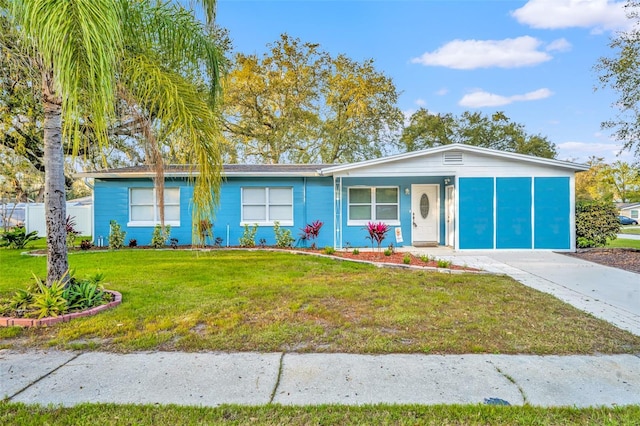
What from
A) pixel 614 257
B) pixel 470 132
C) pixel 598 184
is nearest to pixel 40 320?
pixel 614 257

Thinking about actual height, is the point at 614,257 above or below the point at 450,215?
below

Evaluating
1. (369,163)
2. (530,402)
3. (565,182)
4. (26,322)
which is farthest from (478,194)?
(26,322)

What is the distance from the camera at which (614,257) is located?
9844mm

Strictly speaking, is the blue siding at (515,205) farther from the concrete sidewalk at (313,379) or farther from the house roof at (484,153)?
the concrete sidewalk at (313,379)

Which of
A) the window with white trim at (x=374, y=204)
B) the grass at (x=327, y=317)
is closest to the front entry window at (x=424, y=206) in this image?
the window with white trim at (x=374, y=204)

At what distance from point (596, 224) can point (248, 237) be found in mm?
11873

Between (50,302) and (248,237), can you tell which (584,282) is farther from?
(248,237)

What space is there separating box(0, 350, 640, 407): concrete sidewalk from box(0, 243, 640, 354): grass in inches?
9.1

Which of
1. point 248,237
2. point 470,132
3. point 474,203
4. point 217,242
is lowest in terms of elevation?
point 217,242

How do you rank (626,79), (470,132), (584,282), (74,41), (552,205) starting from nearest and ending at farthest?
(74,41) → (584,282) → (626,79) → (552,205) → (470,132)

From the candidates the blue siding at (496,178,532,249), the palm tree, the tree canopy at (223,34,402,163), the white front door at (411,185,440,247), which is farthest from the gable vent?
the tree canopy at (223,34,402,163)

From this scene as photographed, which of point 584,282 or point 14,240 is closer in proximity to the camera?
point 584,282

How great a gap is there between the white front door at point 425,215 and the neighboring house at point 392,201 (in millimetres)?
36

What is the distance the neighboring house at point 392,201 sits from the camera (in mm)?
10938
